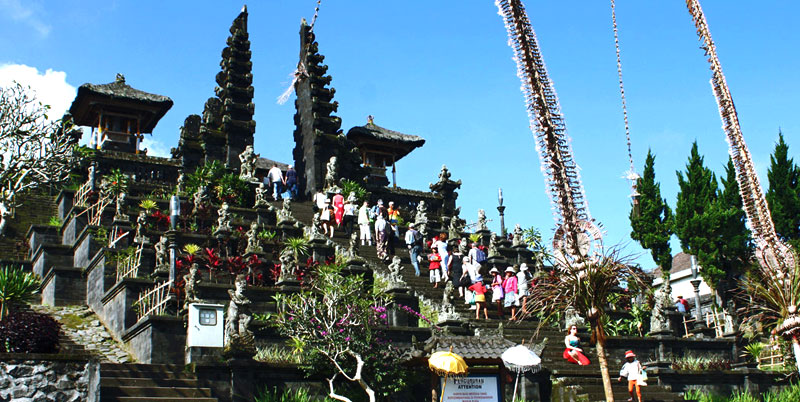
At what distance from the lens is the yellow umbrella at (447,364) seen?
46.6ft

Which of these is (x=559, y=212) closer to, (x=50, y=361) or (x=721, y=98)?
(x=721, y=98)

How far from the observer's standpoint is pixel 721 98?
17.5 meters

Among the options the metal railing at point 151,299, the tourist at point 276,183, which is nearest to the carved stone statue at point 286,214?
the tourist at point 276,183

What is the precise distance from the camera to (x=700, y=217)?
33875mm

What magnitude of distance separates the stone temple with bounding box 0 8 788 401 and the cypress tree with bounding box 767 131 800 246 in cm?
1020

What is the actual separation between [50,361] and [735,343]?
60.6 feet

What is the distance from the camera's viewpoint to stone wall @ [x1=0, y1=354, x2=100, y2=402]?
43.8 ft

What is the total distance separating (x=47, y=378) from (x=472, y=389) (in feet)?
23.6

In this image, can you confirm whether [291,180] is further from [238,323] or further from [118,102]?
[238,323]

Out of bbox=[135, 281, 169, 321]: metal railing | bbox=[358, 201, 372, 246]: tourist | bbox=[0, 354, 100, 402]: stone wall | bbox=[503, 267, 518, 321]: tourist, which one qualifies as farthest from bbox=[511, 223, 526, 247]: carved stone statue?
bbox=[0, 354, 100, 402]: stone wall

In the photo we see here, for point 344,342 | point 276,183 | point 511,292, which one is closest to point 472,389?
point 344,342

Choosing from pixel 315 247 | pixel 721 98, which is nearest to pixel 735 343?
pixel 721 98

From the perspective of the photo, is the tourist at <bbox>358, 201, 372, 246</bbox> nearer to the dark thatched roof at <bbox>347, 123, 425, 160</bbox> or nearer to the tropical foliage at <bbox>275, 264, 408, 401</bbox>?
the tropical foliage at <bbox>275, 264, 408, 401</bbox>

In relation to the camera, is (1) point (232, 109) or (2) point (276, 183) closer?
(2) point (276, 183)
